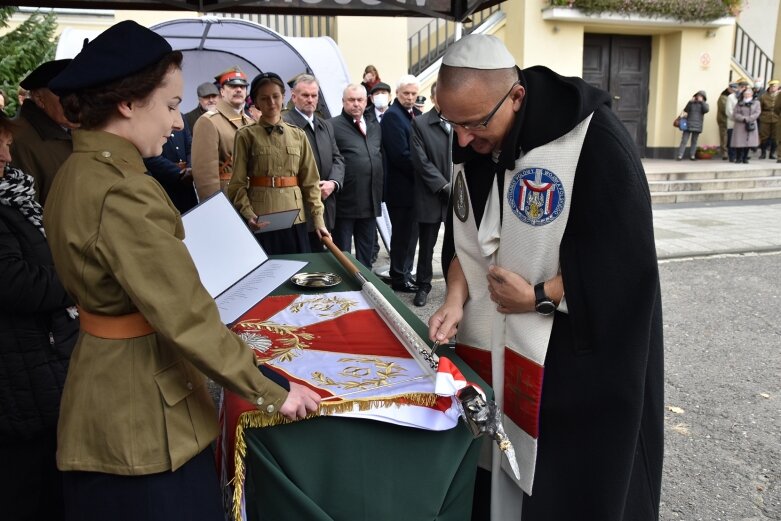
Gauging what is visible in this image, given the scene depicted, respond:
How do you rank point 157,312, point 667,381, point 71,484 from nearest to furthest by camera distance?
point 157,312 < point 71,484 < point 667,381

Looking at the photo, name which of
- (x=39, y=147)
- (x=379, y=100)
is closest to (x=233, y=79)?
(x=379, y=100)

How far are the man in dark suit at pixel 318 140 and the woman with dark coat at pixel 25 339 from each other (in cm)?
301

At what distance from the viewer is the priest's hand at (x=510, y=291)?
179cm

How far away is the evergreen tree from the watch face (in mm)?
6604

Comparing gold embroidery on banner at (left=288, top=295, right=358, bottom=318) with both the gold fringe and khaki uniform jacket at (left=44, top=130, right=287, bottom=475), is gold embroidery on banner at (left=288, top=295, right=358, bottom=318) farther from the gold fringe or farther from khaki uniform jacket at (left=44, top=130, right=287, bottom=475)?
khaki uniform jacket at (left=44, top=130, right=287, bottom=475)

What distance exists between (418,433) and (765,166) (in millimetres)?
14681

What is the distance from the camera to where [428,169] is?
5566 mm

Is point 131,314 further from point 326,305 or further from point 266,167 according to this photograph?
point 266,167

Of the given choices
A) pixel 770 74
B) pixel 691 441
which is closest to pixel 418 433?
pixel 691 441

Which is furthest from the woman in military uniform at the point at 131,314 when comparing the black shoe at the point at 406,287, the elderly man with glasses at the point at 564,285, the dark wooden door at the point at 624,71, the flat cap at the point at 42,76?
the dark wooden door at the point at 624,71

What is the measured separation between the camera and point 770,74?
17203 mm

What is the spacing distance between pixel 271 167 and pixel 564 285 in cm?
299

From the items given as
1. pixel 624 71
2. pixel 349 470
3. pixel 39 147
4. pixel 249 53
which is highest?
pixel 624 71

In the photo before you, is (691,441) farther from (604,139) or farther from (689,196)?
(689,196)
